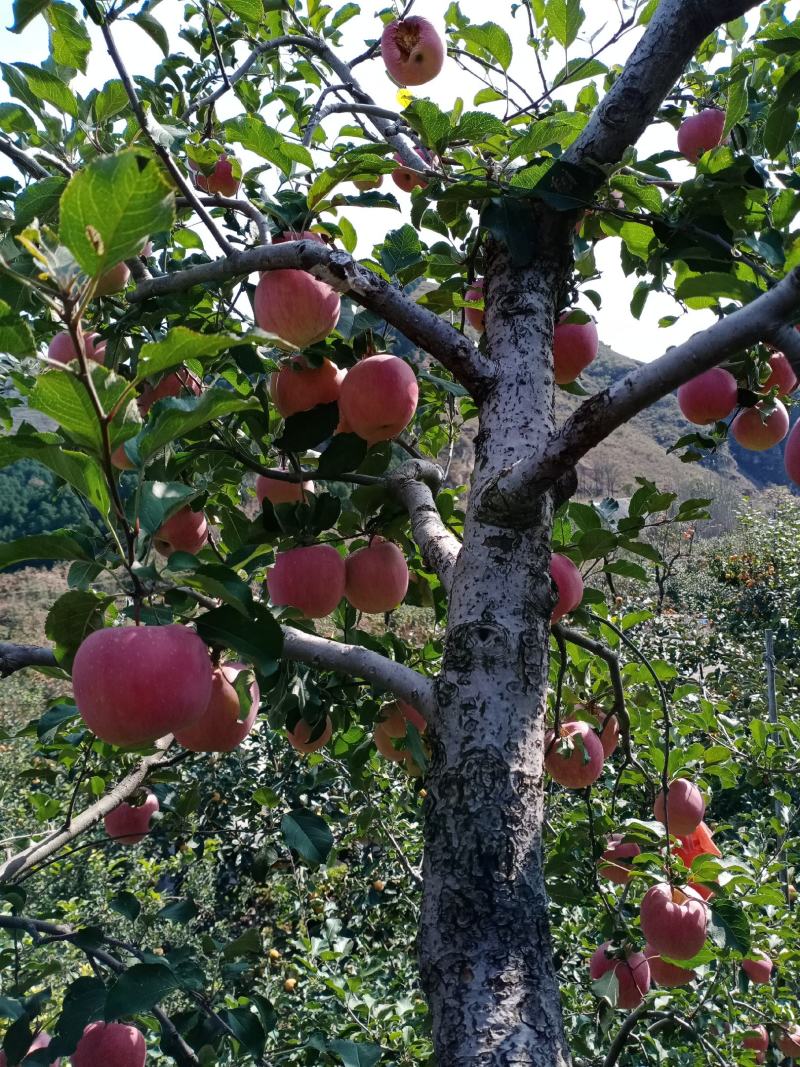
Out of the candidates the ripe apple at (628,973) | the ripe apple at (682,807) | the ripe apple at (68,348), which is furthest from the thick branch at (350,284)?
the ripe apple at (628,973)

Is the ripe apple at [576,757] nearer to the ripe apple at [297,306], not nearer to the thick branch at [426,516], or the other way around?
the thick branch at [426,516]

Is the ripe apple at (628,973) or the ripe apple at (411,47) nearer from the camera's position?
the ripe apple at (628,973)

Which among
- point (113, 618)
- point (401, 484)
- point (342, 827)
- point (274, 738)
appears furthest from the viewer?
point (274, 738)

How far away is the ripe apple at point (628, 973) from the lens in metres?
1.55

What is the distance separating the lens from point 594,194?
1.00 metres

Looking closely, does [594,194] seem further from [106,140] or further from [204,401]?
[106,140]

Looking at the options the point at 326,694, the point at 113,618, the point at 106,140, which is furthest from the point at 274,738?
the point at 106,140

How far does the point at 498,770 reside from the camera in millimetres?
774

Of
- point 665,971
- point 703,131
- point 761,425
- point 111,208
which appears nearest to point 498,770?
point 111,208

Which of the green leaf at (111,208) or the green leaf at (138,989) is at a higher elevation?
the green leaf at (111,208)

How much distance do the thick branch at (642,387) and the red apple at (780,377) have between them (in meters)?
0.65

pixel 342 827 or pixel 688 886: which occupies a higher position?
pixel 342 827

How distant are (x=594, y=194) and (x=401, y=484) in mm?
481

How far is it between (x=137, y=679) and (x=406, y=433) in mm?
1134
